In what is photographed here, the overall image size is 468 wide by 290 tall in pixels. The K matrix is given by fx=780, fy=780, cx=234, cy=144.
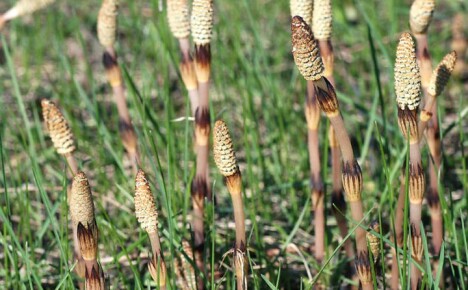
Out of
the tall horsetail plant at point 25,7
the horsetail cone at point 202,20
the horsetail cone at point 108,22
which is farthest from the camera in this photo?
the horsetail cone at point 108,22

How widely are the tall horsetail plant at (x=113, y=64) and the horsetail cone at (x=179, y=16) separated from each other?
0.18 meters

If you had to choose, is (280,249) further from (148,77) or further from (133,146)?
(148,77)

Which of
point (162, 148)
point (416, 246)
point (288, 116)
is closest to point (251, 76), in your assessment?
point (288, 116)

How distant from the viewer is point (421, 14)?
5.60 feet

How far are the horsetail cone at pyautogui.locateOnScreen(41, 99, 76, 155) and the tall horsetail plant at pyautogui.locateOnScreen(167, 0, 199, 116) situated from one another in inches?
14.5

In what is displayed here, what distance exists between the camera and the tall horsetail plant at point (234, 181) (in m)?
1.41

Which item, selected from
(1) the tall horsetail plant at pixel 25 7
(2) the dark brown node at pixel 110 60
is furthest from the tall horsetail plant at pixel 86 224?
(2) the dark brown node at pixel 110 60

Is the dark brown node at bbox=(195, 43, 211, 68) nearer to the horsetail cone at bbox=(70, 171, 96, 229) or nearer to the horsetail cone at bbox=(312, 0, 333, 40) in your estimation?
the horsetail cone at bbox=(312, 0, 333, 40)

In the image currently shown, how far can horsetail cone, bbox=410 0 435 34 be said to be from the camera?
1700mm

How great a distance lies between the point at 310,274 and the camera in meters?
1.96

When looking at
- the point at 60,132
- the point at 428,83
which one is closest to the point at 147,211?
the point at 60,132

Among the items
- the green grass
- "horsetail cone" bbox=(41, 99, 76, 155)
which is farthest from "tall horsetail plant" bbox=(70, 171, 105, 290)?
"horsetail cone" bbox=(41, 99, 76, 155)

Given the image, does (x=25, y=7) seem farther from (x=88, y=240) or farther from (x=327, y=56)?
(x=327, y=56)

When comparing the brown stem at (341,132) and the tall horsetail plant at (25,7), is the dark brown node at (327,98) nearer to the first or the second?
the brown stem at (341,132)
